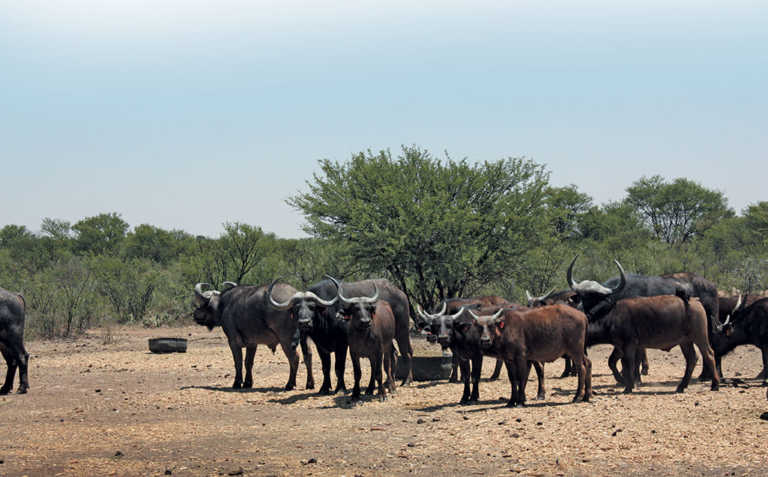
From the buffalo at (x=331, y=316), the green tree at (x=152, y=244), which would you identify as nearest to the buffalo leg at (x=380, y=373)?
the buffalo at (x=331, y=316)

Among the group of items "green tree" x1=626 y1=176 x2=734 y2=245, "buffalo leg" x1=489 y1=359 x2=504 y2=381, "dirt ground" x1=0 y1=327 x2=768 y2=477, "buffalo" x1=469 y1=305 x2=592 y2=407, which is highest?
"green tree" x1=626 y1=176 x2=734 y2=245

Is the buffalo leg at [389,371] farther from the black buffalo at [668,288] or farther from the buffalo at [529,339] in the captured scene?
the black buffalo at [668,288]

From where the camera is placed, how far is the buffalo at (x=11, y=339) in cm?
1469

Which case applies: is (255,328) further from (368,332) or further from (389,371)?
(368,332)

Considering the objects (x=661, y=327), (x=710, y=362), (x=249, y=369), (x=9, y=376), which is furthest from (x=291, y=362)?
(x=710, y=362)

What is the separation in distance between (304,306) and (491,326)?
3.47m

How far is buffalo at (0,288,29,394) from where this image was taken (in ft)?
48.2

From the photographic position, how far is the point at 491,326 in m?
11.8

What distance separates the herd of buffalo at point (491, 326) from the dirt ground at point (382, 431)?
51 centimetres

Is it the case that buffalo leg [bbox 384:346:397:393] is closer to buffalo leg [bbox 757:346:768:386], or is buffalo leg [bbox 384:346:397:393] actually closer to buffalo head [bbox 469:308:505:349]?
buffalo head [bbox 469:308:505:349]

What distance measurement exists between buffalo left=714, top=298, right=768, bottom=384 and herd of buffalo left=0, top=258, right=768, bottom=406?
0.02 meters

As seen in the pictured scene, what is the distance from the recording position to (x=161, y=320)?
32.8 m

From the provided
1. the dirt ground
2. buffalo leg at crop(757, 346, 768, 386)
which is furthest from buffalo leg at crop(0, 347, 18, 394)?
buffalo leg at crop(757, 346, 768, 386)

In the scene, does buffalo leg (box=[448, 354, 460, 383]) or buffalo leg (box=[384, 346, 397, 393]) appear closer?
buffalo leg (box=[384, 346, 397, 393])
